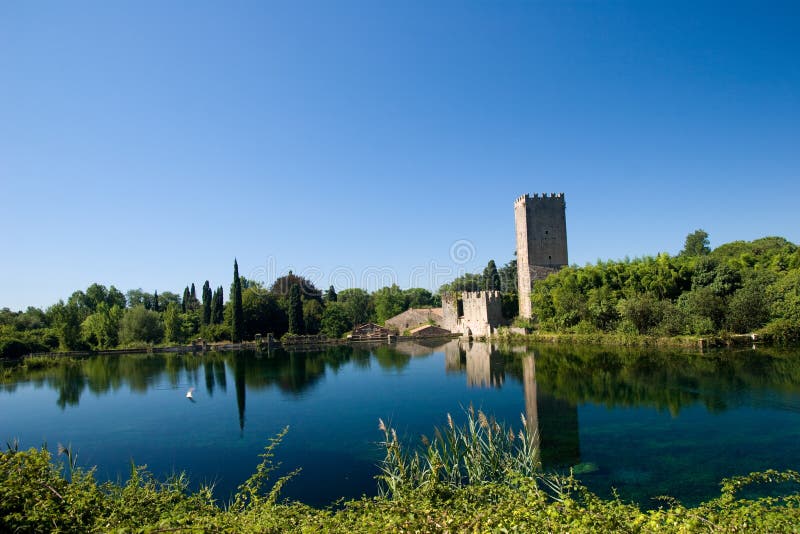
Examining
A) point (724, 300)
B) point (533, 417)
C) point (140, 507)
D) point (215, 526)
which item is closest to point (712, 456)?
point (533, 417)

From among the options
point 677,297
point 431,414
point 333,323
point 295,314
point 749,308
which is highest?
point 677,297

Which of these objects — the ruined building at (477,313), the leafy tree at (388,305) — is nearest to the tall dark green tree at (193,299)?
the leafy tree at (388,305)

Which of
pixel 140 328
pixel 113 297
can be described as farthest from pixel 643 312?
pixel 113 297

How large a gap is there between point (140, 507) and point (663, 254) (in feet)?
106

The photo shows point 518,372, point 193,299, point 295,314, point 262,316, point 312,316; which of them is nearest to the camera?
point 518,372

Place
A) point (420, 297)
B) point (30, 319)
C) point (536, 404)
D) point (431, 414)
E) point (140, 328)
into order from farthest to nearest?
point (420, 297), point (30, 319), point (140, 328), point (536, 404), point (431, 414)

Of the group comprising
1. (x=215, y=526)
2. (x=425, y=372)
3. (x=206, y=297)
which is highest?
(x=206, y=297)

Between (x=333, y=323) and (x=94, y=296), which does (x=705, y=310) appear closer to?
(x=333, y=323)

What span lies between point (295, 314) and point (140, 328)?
1463cm

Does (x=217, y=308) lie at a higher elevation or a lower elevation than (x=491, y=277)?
lower

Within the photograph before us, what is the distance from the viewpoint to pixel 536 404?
46.3 feet

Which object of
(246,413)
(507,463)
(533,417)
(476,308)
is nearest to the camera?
(507,463)

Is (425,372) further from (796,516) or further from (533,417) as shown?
(796,516)

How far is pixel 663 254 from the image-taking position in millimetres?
30391
